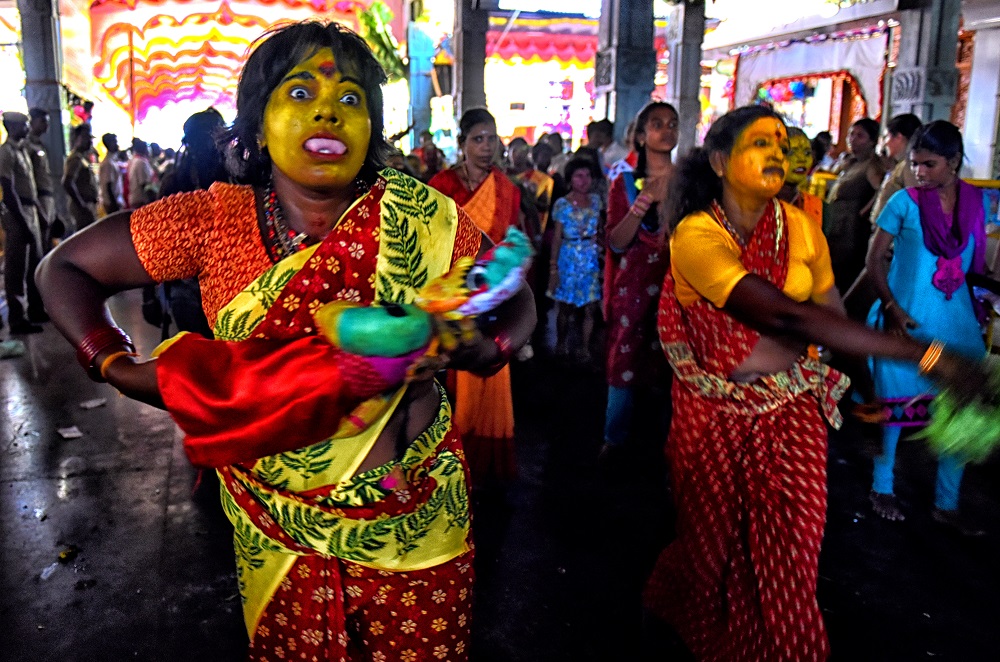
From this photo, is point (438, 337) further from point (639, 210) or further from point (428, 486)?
point (639, 210)

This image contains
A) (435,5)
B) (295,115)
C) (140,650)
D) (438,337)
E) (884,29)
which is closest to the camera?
(438,337)

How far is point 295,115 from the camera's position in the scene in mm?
1675

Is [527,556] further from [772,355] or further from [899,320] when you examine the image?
[899,320]

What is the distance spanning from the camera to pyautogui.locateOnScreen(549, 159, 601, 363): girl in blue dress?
7.03 m

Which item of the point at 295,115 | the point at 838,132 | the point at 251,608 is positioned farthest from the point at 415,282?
the point at 838,132

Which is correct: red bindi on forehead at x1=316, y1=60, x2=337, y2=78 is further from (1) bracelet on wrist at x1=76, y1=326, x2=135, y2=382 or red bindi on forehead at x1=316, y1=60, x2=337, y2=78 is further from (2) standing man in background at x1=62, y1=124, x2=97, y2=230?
(2) standing man in background at x1=62, y1=124, x2=97, y2=230

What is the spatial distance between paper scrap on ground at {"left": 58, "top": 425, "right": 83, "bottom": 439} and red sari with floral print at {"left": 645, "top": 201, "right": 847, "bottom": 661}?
12.8 ft

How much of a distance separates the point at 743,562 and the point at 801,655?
323mm

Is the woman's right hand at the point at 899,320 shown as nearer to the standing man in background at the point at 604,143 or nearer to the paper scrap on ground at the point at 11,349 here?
the standing man in background at the point at 604,143

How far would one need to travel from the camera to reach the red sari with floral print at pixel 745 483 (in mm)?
2363

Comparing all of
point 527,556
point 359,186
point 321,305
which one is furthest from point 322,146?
point 527,556

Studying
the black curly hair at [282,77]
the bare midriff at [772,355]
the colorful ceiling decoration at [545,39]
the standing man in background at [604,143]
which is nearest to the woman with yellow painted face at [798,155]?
the bare midriff at [772,355]

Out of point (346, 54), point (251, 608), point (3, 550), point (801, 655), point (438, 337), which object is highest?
point (346, 54)

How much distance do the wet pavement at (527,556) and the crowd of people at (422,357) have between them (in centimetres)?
32
